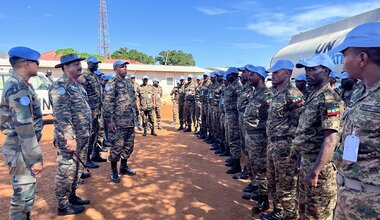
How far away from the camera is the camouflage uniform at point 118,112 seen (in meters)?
5.01

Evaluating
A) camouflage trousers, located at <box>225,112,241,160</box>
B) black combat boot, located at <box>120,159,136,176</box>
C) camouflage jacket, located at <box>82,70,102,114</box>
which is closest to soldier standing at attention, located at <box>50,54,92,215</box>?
black combat boot, located at <box>120,159,136,176</box>

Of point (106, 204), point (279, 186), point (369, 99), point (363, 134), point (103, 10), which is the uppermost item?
point (103, 10)

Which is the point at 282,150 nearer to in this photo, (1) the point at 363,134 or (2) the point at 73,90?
(1) the point at 363,134

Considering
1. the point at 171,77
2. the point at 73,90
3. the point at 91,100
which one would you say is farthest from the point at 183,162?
the point at 171,77

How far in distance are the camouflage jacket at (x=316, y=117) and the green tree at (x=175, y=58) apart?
143ft

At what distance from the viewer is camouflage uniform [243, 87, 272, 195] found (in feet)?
13.0

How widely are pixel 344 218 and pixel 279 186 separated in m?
1.48

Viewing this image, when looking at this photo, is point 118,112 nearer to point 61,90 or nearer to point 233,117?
point 61,90

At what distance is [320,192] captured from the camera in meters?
2.67

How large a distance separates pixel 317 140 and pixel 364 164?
1.05 m

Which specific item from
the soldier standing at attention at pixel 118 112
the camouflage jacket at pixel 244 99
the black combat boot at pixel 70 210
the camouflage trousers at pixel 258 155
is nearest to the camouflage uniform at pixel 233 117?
the camouflage jacket at pixel 244 99

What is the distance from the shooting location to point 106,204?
13.4 feet

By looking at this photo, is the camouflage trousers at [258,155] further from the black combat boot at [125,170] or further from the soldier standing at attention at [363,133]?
the black combat boot at [125,170]

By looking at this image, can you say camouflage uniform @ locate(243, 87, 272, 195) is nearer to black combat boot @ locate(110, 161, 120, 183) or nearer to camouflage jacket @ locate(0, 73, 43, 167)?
black combat boot @ locate(110, 161, 120, 183)
